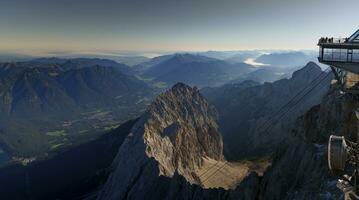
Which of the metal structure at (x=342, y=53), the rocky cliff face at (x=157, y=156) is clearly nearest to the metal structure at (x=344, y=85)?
the metal structure at (x=342, y=53)

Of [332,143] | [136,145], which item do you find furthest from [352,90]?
[136,145]

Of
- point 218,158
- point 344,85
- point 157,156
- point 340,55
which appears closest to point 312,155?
point 344,85

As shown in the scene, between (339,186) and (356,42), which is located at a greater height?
(356,42)

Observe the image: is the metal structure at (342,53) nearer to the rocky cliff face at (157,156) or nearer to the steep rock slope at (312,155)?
the steep rock slope at (312,155)

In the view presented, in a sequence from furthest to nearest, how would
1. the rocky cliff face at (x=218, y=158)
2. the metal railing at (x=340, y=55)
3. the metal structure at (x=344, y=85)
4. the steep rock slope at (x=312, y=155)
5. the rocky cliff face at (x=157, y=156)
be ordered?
the rocky cliff face at (x=157, y=156)
the rocky cliff face at (x=218, y=158)
the metal railing at (x=340, y=55)
the steep rock slope at (x=312, y=155)
the metal structure at (x=344, y=85)

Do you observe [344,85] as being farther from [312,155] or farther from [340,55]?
[312,155]

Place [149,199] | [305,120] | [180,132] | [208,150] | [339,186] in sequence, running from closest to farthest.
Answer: [339,186]
[305,120]
[149,199]
[180,132]
[208,150]

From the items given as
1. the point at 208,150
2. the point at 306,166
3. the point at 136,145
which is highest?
the point at 306,166

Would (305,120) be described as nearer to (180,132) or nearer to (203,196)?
(203,196)
